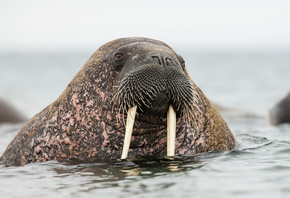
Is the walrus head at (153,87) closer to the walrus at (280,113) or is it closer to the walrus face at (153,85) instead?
the walrus face at (153,85)

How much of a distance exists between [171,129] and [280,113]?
32.1 feet

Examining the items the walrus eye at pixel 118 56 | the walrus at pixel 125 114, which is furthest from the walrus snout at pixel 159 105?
the walrus eye at pixel 118 56

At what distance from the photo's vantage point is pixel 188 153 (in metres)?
7.47

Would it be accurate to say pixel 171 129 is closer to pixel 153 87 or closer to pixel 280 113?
pixel 153 87

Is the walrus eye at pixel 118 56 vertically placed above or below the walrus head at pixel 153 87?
above

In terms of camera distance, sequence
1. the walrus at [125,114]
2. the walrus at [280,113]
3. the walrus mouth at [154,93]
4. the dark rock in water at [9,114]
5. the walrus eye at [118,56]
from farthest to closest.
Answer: the dark rock in water at [9,114] < the walrus at [280,113] < the walrus eye at [118,56] < the walrus at [125,114] < the walrus mouth at [154,93]

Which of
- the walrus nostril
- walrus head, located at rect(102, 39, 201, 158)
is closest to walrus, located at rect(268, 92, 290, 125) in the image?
walrus head, located at rect(102, 39, 201, 158)

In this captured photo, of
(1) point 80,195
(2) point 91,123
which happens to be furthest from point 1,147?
(1) point 80,195

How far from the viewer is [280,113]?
622 inches

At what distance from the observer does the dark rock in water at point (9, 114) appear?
19.2 metres

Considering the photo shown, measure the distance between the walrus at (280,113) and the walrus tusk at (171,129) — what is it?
901 cm

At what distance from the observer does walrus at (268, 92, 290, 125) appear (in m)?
15.4

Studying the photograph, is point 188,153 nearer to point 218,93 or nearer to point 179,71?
point 179,71

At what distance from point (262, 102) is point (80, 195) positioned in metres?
24.3
